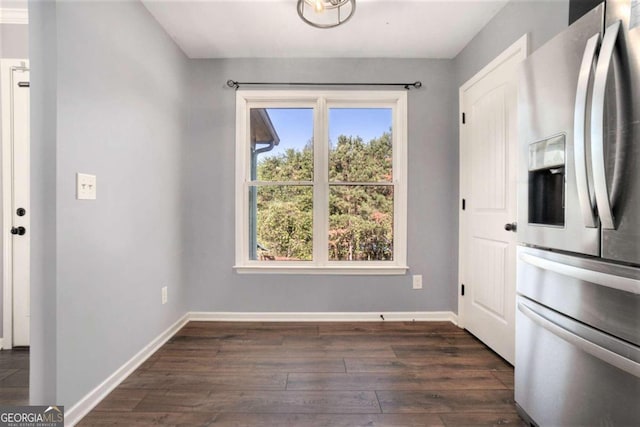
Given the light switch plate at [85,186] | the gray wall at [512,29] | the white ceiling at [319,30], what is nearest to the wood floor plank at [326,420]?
the light switch plate at [85,186]

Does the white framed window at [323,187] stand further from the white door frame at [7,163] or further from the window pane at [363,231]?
the white door frame at [7,163]

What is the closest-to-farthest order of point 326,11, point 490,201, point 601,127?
point 601,127, point 326,11, point 490,201

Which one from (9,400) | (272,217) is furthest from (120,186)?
(272,217)

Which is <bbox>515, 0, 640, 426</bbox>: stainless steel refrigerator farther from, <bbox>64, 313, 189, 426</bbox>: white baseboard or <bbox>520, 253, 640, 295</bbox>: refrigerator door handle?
<bbox>64, 313, 189, 426</bbox>: white baseboard

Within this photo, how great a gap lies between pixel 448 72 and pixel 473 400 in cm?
263

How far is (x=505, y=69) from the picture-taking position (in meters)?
1.99

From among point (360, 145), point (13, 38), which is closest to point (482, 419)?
point (360, 145)

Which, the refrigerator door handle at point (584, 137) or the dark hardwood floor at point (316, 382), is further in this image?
the dark hardwood floor at point (316, 382)

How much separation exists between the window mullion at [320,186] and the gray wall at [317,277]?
28 centimetres

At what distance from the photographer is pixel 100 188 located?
5.20 ft

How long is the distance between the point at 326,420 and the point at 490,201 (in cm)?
183

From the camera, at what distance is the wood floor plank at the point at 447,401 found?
4.97 ft

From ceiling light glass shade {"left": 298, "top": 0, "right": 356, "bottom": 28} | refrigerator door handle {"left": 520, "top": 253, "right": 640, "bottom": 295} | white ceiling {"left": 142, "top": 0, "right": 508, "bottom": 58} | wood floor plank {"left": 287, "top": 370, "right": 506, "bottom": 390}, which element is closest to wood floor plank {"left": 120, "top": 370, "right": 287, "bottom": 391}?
wood floor plank {"left": 287, "top": 370, "right": 506, "bottom": 390}

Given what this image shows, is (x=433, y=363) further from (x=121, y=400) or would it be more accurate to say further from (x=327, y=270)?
(x=121, y=400)
